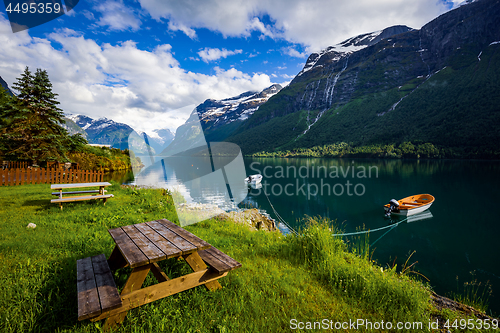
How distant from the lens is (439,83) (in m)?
128

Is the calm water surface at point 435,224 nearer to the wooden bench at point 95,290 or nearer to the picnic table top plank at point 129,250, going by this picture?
the picnic table top plank at point 129,250

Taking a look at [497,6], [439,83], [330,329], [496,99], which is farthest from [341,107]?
[330,329]

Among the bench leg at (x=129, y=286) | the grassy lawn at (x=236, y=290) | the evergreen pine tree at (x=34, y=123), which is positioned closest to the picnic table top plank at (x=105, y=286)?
the bench leg at (x=129, y=286)

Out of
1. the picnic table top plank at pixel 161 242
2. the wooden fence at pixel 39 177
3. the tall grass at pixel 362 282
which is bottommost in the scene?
the tall grass at pixel 362 282

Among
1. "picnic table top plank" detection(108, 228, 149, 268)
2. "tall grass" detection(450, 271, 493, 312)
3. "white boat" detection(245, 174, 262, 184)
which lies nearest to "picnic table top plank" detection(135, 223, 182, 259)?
"picnic table top plank" detection(108, 228, 149, 268)

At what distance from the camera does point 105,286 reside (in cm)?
253

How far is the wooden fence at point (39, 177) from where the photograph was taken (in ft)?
44.1

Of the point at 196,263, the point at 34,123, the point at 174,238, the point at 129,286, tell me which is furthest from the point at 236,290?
the point at 34,123

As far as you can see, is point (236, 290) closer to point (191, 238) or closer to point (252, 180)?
point (191, 238)

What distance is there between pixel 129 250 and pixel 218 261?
1.21 metres

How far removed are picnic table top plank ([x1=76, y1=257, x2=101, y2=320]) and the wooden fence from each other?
48.0 ft

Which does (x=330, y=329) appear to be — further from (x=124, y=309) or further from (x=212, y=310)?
(x=124, y=309)

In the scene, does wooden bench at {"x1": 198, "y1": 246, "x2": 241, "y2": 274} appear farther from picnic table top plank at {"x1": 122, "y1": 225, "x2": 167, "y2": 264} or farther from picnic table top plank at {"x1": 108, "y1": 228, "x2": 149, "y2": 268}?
picnic table top plank at {"x1": 108, "y1": 228, "x2": 149, "y2": 268}

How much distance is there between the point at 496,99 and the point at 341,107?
8468cm
